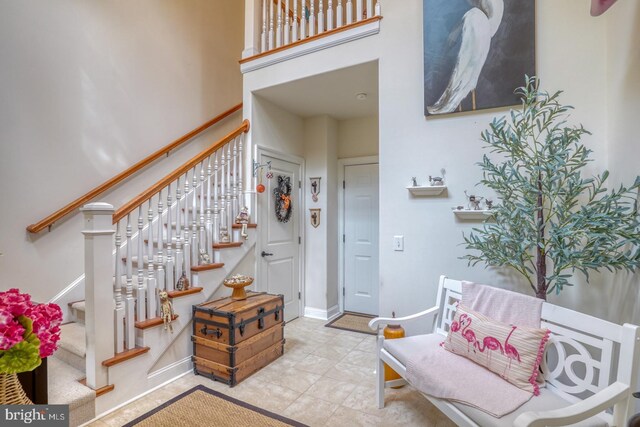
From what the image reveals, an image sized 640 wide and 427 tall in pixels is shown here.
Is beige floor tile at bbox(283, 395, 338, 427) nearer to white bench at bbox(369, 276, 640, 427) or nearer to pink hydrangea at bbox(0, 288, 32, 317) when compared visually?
white bench at bbox(369, 276, 640, 427)

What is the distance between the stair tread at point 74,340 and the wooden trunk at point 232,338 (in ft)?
2.41

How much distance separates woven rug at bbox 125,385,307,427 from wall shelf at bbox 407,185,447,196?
1.79 meters

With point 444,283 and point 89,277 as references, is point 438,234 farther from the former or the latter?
point 89,277

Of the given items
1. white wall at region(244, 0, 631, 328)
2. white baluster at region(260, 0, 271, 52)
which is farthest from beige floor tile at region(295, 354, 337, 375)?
white baluster at region(260, 0, 271, 52)

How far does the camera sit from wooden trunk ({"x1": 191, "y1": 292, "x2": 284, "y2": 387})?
2387 millimetres

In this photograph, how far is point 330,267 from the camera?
4039 mm

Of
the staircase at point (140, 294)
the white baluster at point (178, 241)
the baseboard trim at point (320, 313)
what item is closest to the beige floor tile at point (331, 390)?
the staircase at point (140, 294)

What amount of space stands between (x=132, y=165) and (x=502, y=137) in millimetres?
3269

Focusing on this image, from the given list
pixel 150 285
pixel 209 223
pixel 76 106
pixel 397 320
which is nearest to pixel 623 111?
pixel 397 320

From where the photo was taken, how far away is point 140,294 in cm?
224

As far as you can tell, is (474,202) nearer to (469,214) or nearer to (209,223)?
(469,214)

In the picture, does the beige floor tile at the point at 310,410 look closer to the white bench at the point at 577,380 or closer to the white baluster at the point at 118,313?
the white bench at the point at 577,380

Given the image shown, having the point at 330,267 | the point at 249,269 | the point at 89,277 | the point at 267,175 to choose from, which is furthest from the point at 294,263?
the point at 89,277

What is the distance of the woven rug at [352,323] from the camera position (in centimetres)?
356
